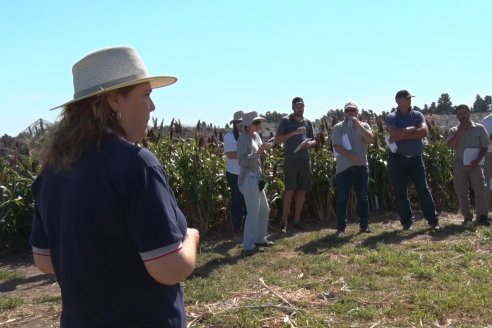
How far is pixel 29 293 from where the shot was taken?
687cm

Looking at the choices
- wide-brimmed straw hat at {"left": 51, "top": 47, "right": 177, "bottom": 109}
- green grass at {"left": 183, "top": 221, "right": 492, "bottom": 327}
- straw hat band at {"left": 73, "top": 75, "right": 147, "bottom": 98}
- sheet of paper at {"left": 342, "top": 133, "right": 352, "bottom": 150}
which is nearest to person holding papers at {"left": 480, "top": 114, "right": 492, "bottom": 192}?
green grass at {"left": 183, "top": 221, "right": 492, "bottom": 327}

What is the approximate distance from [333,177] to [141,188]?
8682mm

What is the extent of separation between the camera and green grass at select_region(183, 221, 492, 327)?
5012 millimetres

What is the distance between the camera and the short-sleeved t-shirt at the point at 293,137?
30.1 feet

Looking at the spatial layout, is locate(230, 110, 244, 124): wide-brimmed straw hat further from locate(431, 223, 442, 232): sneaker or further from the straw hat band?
the straw hat band

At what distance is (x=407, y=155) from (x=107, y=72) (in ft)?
23.1

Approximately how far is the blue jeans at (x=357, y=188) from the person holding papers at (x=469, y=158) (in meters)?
1.49

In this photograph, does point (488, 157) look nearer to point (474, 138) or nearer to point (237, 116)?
point (474, 138)

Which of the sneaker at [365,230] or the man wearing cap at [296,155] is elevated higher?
the man wearing cap at [296,155]

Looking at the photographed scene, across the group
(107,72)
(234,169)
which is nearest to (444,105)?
(234,169)

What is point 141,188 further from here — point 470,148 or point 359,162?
point 470,148

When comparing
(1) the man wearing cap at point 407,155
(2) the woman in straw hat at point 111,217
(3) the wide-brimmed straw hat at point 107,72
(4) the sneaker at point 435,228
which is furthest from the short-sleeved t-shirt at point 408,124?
(2) the woman in straw hat at point 111,217

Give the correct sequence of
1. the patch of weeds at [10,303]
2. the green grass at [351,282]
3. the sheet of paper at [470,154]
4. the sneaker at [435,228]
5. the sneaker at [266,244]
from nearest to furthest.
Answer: the green grass at [351,282] → the patch of weeds at [10,303] → the sneaker at [266,244] → the sneaker at [435,228] → the sheet of paper at [470,154]

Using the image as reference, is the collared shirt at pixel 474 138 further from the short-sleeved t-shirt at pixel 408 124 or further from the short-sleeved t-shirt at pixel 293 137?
the short-sleeved t-shirt at pixel 293 137
